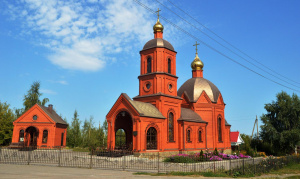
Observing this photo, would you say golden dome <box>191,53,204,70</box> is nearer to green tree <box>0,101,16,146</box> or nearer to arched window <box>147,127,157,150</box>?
arched window <box>147,127,157,150</box>

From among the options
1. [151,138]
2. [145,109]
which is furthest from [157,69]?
[151,138]

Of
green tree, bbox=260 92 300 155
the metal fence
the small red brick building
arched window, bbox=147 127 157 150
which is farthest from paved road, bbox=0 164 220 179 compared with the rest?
green tree, bbox=260 92 300 155

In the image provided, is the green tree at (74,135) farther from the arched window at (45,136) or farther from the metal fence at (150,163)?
the metal fence at (150,163)

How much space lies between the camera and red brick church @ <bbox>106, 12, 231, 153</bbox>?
23.6 meters

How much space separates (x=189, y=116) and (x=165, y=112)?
14.0ft

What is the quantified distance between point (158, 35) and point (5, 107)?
81.9ft

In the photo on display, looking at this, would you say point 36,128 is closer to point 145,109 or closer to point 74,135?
point 74,135

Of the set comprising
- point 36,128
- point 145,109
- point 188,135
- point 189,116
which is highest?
point 145,109

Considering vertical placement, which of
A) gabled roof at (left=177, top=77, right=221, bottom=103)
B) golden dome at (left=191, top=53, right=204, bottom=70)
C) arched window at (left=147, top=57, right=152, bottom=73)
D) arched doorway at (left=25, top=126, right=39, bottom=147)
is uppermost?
golden dome at (left=191, top=53, right=204, bottom=70)

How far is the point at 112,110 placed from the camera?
24438mm

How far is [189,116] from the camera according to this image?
94.6ft

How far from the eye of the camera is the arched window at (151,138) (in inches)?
930

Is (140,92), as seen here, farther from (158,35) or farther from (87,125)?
(87,125)

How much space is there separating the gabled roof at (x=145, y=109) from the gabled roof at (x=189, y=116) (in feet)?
10.8
